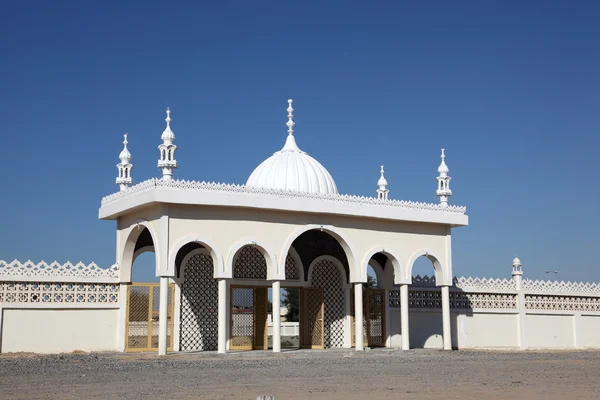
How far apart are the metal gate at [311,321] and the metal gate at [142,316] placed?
13.9 ft

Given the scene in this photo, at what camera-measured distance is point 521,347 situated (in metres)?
22.6

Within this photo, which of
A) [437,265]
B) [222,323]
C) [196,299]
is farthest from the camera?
[437,265]

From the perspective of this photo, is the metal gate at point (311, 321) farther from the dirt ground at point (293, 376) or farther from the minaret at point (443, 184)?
the minaret at point (443, 184)

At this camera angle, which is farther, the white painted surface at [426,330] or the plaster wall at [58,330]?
the white painted surface at [426,330]

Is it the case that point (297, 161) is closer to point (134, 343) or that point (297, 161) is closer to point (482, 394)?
point (134, 343)

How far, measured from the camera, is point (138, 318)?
699 inches

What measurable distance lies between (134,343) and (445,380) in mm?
8339

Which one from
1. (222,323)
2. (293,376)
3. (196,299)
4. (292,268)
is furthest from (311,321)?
(293,376)

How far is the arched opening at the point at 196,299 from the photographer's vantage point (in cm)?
1825

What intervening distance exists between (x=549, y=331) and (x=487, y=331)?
2.45 m

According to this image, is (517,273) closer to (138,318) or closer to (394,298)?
(394,298)

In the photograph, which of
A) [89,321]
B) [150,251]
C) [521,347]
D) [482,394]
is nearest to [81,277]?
[89,321]

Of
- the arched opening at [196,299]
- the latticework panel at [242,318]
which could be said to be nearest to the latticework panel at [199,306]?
the arched opening at [196,299]

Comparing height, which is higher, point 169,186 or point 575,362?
point 169,186
